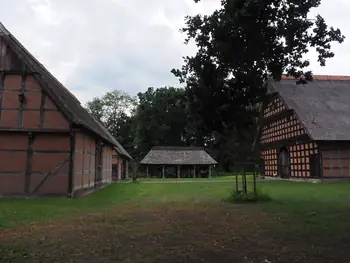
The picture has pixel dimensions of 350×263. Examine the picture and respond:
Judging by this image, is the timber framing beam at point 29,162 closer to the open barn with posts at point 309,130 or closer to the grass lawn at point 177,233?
the grass lawn at point 177,233

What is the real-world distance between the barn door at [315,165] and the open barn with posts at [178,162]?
17275mm

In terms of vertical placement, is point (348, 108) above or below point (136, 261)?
above

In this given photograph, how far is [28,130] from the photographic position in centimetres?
1505

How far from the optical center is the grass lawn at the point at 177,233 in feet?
18.4

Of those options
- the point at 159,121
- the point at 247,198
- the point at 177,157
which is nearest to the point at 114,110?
the point at 159,121

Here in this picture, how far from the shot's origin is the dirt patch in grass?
5516 millimetres

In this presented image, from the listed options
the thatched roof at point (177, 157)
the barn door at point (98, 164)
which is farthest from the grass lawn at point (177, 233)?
the thatched roof at point (177, 157)

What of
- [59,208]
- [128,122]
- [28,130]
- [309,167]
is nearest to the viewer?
[59,208]

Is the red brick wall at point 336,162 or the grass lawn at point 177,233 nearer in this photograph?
the grass lawn at point 177,233

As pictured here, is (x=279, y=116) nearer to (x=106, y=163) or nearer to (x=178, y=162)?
(x=178, y=162)

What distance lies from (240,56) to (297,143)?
21.6 meters

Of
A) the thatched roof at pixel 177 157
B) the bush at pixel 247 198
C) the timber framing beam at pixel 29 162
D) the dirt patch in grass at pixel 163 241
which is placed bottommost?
the dirt patch in grass at pixel 163 241

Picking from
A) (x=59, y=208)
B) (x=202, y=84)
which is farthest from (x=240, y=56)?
(x=59, y=208)

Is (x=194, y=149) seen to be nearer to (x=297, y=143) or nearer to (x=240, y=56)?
(x=297, y=143)
